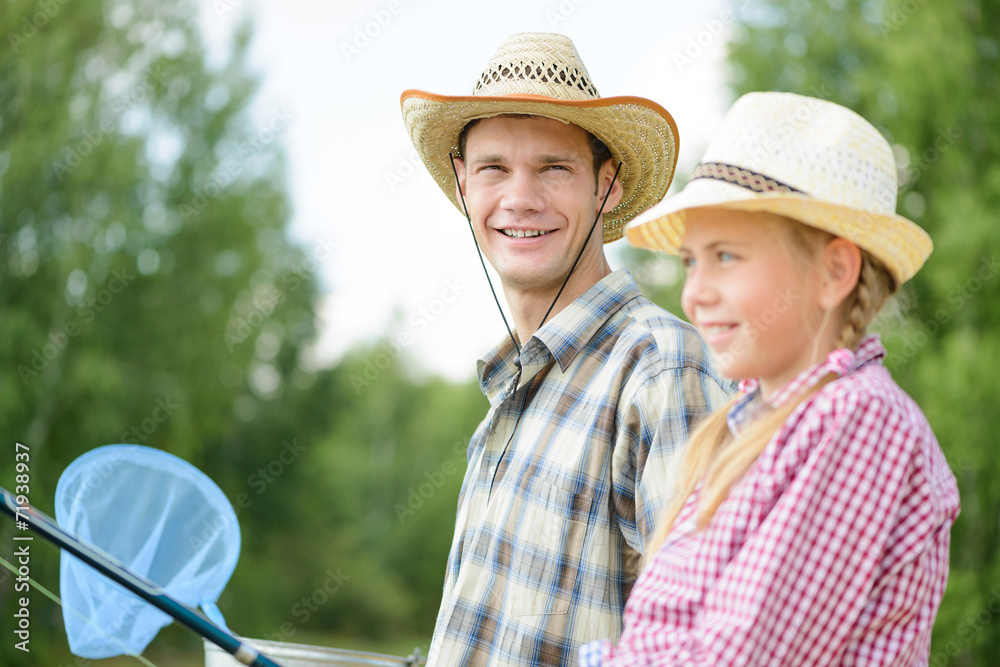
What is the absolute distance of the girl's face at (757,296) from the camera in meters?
1.26

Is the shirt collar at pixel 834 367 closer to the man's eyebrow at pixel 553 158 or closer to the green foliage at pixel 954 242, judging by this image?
the man's eyebrow at pixel 553 158

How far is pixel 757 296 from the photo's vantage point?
126cm

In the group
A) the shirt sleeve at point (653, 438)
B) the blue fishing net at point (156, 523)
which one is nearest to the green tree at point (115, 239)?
the blue fishing net at point (156, 523)

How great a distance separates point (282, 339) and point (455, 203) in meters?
15.5

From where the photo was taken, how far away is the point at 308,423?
1855 centimetres

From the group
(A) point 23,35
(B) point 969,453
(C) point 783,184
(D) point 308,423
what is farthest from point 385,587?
(C) point 783,184

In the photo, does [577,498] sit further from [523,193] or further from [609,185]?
[609,185]

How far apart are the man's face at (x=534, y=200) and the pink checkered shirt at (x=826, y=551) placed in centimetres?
123

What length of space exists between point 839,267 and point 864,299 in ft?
0.18

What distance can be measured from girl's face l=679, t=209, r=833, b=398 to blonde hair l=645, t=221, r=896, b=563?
0.10 feet

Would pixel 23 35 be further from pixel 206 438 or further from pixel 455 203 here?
pixel 455 203

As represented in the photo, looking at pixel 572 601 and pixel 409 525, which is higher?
pixel 572 601

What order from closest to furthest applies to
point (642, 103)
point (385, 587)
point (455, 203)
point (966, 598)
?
1. point (642, 103)
2. point (455, 203)
3. point (966, 598)
4. point (385, 587)

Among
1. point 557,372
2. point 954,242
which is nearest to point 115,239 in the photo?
point 954,242
